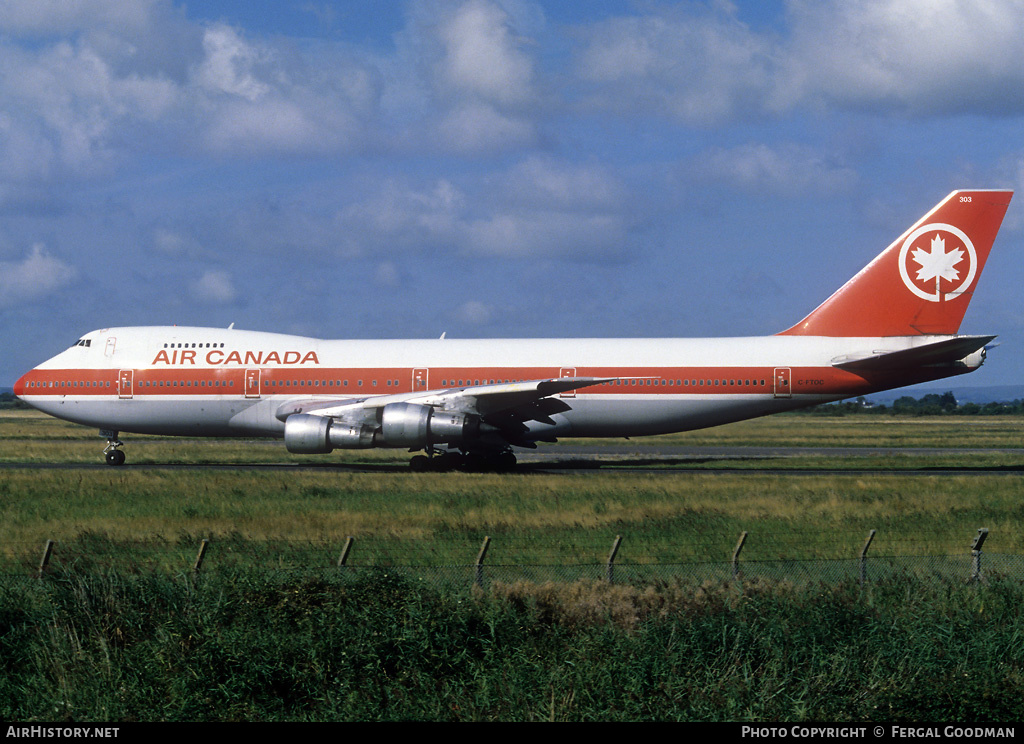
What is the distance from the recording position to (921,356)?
3027cm

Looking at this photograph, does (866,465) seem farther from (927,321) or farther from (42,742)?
(42,742)

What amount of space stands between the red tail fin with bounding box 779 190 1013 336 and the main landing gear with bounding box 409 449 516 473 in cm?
1119

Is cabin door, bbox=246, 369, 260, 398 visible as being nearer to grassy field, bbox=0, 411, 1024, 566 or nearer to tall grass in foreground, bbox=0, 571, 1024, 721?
grassy field, bbox=0, 411, 1024, 566

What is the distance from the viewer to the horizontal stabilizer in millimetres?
29156

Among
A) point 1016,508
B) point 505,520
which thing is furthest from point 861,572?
point 1016,508

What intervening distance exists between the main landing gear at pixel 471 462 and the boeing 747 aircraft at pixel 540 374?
5 cm

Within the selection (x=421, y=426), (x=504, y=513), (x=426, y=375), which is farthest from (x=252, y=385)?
(x=504, y=513)

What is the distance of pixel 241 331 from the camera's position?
34.8m

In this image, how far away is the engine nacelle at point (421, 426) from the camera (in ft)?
96.8

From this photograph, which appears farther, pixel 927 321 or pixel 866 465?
pixel 866 465

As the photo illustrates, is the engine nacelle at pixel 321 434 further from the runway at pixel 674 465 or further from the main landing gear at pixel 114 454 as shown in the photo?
the main landing gear at pixel 114 454

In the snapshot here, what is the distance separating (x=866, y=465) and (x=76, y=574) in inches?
1158

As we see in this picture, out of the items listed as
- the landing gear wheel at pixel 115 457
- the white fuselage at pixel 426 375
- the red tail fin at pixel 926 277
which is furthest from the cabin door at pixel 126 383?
the red tail fin at pixel 926 277

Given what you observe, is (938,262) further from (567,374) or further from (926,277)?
(567,374)
